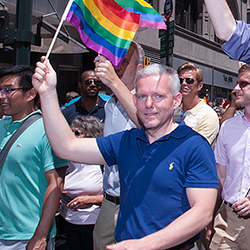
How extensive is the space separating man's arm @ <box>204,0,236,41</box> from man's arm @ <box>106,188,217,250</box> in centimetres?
98

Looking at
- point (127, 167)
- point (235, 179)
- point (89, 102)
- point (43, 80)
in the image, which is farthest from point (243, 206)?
point (89, 102)

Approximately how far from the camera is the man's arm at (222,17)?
2176 millimetres

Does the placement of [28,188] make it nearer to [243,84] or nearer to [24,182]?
[24,182]

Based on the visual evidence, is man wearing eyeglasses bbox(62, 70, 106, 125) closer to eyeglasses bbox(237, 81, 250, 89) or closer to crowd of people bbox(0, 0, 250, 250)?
crowd of people bbox(0, 0, 250, 250)

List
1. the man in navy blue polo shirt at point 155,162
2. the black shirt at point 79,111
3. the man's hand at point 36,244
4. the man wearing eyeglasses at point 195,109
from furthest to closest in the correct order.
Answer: the black shirt at point 79,111, the man wearing eyeglasses at point 195,109, the man's hand at point 36,244, the man in navy blue polo shirt at point 155,162

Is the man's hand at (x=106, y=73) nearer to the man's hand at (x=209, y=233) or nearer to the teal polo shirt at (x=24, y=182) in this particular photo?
the teal polo shirt at (x=24, y=182)

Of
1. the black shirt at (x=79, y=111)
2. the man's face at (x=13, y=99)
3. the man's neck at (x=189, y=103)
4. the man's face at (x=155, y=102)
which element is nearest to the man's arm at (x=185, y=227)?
the man's face at (x=155, y=102)

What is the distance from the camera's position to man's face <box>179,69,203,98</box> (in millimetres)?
4664

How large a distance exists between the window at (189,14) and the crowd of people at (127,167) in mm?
Result: 17830

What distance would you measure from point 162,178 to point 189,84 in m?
3.03

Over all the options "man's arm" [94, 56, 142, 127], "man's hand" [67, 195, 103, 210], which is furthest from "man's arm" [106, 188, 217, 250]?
"man's hand" [67, 195, 103, 210]

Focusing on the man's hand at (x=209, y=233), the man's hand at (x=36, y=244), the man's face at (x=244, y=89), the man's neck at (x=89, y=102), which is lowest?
the man's hand at (x=209, y=233)

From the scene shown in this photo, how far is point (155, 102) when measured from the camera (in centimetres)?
203

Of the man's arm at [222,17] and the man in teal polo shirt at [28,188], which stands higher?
the man's arm at [222,17]
